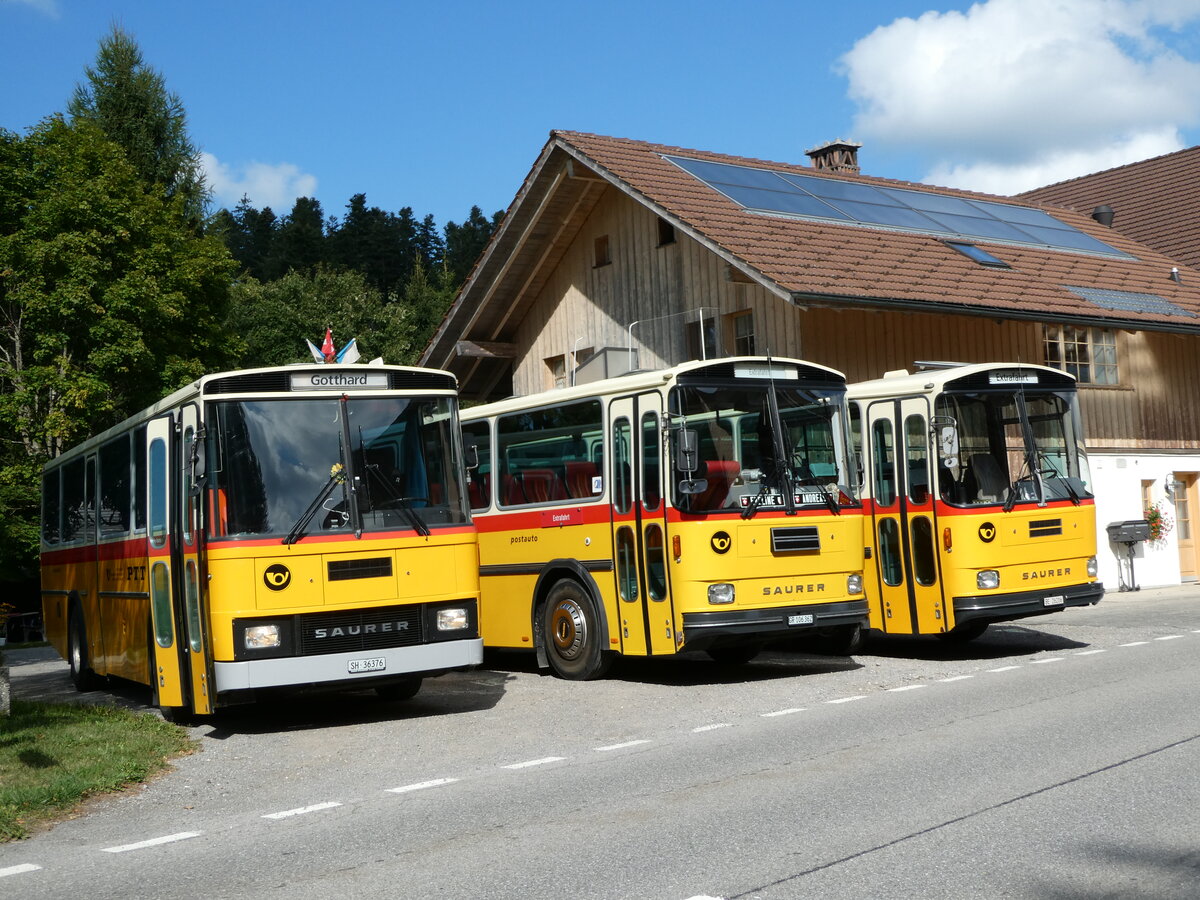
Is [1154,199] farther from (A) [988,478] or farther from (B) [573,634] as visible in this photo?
(B) [573,634]

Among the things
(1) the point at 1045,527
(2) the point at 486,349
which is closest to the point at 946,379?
(1) the point at 1045,527

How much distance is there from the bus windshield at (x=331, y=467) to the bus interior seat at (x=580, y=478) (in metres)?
2.58

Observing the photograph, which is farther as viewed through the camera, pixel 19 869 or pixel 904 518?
pixel 904 518

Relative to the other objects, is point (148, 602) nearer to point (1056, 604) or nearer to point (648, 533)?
point (648, 533)

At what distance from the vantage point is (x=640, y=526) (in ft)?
44.5

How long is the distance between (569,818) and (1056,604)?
9.30 metres

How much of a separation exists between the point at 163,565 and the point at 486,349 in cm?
1642

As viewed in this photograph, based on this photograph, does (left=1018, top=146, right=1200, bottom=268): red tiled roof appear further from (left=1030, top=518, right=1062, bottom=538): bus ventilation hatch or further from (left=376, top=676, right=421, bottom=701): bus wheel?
(left=376, top=676, right=421, bottom=701): bus wheel

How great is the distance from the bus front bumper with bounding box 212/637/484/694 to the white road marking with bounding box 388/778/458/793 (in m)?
2.43

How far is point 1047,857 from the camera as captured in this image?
20.0 feet

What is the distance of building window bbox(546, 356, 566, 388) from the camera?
27.5 m

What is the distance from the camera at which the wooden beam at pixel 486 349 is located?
2795 centimetres

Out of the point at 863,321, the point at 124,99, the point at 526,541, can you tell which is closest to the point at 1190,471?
the point at 863,321

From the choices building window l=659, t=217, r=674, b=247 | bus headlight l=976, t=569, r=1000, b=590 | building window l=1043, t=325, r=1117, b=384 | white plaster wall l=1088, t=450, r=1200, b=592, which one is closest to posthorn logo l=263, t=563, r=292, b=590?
bus headlight l=976, t=569, r=1000, b=590
